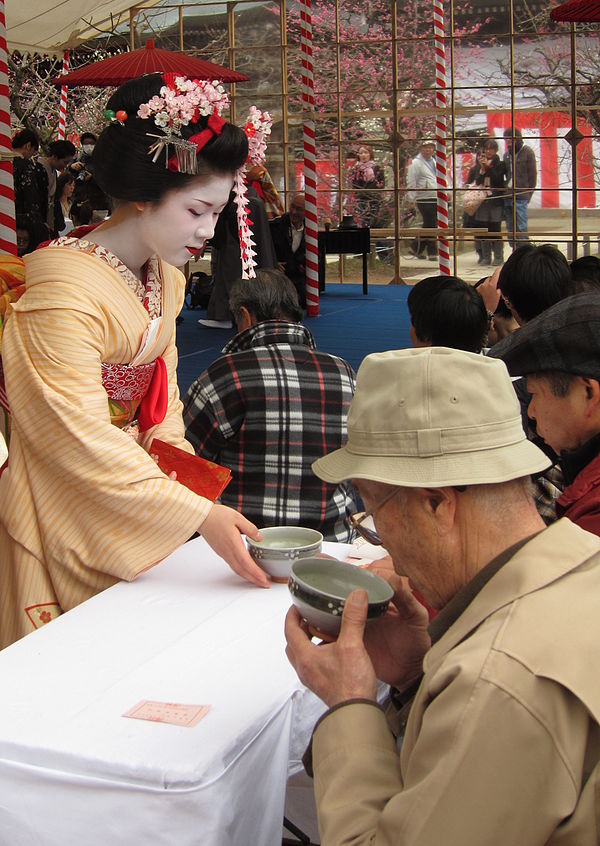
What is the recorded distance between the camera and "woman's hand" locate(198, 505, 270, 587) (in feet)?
5.63

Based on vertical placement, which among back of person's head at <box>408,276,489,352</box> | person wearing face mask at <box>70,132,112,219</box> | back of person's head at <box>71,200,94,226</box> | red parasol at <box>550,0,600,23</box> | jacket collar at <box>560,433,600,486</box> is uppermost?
red parasol at <box>550,0,600,23</box>

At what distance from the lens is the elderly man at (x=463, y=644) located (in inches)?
34.1

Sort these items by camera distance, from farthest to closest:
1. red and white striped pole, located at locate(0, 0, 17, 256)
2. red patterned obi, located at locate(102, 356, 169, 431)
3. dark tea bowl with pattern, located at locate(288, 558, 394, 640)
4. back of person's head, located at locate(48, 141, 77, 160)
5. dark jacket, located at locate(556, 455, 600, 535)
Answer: back of person's head, located at locate(48, 141, 77, 160) < red and white striped pole, located at locate(0, 0, 17, 256) < red patterned obi, located at locate(102, 356, 169, 431) < dark jacket, located at locate(556, 455, 600, 535) < dark tea bowl with pattern, located at locate(288, 558, 394, 640)

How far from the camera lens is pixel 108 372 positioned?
2.04 meters

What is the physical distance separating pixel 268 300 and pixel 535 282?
888 millimetres

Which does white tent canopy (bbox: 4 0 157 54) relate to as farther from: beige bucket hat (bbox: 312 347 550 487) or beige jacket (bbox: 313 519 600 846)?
beige jacket (bbox: 313 519 600 846)

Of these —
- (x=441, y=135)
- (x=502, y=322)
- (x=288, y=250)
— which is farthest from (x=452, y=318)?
(x=441, y=135)

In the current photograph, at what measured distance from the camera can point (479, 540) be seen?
41.3 inches

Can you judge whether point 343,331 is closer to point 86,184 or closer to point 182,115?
point 86,184

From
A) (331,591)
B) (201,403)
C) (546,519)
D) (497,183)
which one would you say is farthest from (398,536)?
(497,183)

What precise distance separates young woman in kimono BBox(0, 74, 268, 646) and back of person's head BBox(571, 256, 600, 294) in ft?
5.34

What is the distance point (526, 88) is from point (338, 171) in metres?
2.13

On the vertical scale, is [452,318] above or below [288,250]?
below

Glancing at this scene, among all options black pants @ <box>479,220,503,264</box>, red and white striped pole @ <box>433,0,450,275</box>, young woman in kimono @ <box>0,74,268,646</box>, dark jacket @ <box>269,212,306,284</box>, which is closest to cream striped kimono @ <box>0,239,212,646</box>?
young woman in kimono @ <box>0,74,268,646</box>
